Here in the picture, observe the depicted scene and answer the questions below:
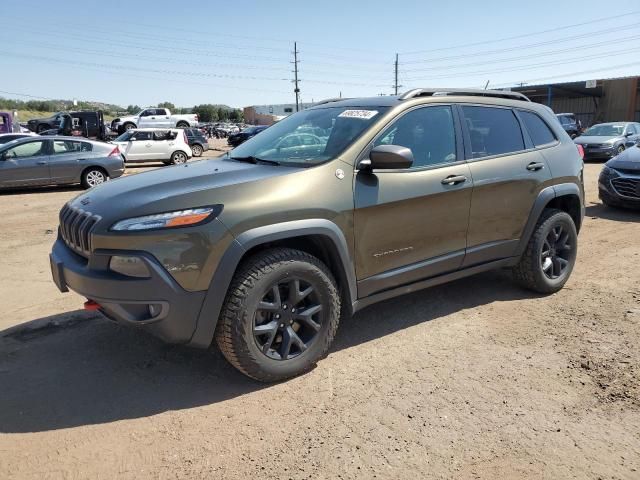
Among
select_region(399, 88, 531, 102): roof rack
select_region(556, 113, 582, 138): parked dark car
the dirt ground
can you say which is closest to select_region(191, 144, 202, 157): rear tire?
select_region(556, 113, 582, 138): parked dark car

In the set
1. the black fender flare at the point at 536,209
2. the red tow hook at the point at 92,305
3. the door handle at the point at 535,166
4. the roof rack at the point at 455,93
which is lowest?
the red tow hook at the point at 92,305

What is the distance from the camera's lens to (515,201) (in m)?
4.45

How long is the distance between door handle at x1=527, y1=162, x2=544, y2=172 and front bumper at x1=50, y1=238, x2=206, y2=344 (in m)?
3.09

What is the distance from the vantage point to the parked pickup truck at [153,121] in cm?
3475

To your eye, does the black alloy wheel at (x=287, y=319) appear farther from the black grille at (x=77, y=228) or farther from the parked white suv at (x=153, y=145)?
the parked white suv at (x=153, y=145)

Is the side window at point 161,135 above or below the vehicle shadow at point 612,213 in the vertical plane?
above

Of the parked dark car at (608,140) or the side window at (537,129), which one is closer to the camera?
the side window at (537,129)


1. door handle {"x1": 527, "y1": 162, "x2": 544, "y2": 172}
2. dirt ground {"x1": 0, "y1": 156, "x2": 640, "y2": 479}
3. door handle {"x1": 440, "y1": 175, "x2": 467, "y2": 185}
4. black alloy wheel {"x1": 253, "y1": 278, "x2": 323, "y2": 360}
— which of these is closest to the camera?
dirt ground {"x1": 0, "y1": 156, "x2": 640, "y2": 479}

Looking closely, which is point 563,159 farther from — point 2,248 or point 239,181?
point 2,248

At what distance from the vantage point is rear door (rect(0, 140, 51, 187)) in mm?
12742

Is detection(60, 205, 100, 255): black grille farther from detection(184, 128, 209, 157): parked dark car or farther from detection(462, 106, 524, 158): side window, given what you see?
detection(184, 128, 209, 157): parked dark car

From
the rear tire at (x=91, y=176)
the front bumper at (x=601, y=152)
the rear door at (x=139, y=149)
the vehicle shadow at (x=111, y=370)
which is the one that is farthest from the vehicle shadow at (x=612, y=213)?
the rear door at (x=139, y=149)

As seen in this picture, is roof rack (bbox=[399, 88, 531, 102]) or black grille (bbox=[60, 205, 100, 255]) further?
roof rack (bbox=[399, 88, 531, 102])

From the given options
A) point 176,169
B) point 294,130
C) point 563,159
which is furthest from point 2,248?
point 563,159
